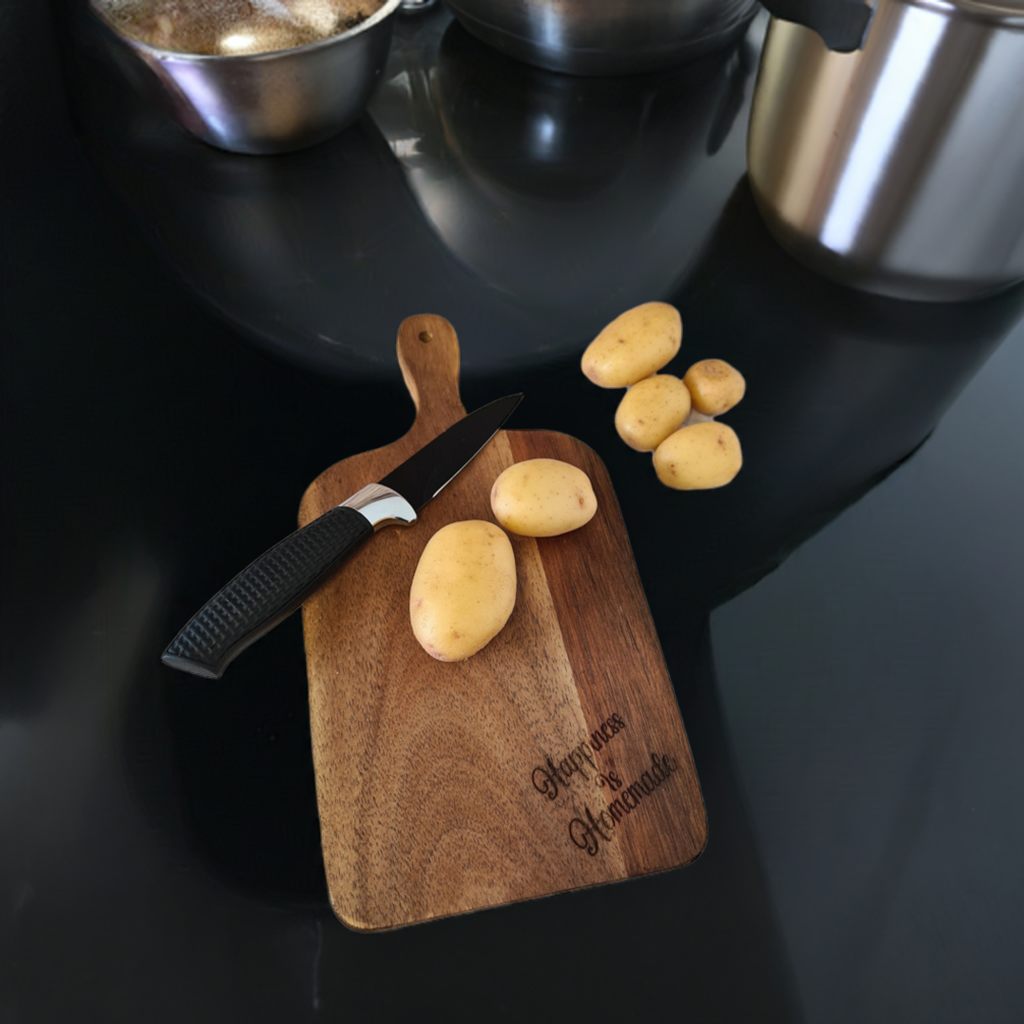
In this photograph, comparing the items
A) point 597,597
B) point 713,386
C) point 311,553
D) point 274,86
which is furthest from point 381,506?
point 274,86

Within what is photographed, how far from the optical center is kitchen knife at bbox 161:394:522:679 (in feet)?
1.77

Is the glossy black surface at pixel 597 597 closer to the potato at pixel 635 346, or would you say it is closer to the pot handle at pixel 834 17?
the potato at pixel 635 346

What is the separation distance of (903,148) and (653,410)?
0.28m

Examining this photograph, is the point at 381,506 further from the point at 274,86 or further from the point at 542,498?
the point at 274,86

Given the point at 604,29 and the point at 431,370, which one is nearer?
the point at 431,370

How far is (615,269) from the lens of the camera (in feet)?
2.81

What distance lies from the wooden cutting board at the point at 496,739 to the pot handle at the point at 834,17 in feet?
1.34

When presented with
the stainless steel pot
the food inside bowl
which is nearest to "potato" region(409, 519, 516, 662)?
the stainless steel pot

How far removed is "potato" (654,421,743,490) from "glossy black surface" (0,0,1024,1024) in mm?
24

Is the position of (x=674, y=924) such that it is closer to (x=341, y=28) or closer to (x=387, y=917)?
(x=387, y=917)

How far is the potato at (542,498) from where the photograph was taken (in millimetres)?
615

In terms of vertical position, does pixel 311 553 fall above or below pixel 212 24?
below

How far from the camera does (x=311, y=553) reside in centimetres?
58

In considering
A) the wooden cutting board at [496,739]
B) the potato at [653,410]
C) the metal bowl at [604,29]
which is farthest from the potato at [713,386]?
the metal bowl at [604,29]
